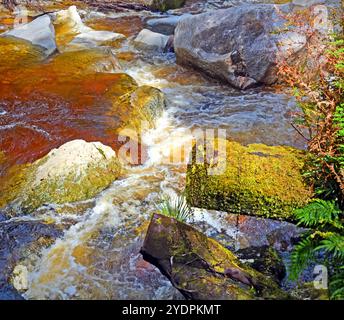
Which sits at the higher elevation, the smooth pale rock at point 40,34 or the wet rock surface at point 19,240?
the smooth pale rock at point 40,34

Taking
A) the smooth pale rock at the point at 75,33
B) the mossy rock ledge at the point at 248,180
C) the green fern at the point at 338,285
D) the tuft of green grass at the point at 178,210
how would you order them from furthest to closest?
the smooth pale rock at the point at 75,33 < the tuft of green grass at the point at 178,210 < the mossy rock ledge at the point at 248,180 < the green fern at the point at 338,285

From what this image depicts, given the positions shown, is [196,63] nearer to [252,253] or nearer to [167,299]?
[252,253]

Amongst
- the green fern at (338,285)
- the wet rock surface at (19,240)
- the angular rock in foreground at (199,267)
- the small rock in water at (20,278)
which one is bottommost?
the small rock in water at (20,278)

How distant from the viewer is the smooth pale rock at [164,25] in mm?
12664

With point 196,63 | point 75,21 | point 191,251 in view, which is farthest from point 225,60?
point 75,21

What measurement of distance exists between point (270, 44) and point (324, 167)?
502 cm

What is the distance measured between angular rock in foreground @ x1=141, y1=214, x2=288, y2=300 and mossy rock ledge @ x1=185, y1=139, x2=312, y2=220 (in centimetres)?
55

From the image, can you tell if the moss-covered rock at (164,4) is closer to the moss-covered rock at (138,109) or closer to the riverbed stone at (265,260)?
the moss-covered rock at (138,109)

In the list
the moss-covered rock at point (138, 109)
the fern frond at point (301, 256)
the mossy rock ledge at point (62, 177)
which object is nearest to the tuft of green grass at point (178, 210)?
the mossy rock ledge at point (62, 177)

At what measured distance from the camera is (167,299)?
390cm

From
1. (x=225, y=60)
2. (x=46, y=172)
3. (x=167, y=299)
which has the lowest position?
(x=167, y=299)

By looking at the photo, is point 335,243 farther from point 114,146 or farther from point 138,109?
point 138,109

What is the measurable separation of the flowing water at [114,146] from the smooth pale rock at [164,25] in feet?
7.70

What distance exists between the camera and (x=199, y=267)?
3627 mm
